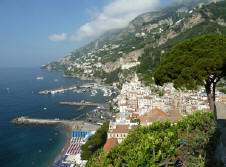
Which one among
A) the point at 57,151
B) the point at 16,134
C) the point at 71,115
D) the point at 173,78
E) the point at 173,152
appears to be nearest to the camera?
the point at 173,152

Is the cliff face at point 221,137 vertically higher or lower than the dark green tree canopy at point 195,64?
lower

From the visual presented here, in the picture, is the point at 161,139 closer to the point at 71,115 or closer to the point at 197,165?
the point at 197,165

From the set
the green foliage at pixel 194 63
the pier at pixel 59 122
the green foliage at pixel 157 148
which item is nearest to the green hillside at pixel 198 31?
the pier at pixel 59 122

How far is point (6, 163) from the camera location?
1248 inches

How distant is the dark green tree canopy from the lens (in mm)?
9523

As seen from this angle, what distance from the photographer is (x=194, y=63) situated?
33.3ft

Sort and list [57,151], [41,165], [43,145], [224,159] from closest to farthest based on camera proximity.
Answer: [224,159], [41,165], [57,151], [43,145]

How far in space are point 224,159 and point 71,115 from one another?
51.2m

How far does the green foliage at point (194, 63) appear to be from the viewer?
952 centimetres

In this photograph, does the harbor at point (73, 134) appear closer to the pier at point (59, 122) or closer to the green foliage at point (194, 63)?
the pier at point (59, 122)

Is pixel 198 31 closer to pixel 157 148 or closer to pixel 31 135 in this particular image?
pixel 31 135

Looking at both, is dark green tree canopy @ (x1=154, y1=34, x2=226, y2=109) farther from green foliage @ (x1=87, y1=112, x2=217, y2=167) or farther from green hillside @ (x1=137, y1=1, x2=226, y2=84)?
green hillside @ (x1=137, y1=1, x2=226, y2=84)

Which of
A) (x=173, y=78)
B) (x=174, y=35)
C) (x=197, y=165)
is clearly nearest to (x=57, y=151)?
(x=173, y=78)

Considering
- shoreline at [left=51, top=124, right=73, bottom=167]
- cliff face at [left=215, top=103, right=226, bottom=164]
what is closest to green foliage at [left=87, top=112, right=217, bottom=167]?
cliff face at [left=215, top=103, right=226, bottom=164]
